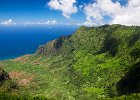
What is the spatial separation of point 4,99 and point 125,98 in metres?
74.0

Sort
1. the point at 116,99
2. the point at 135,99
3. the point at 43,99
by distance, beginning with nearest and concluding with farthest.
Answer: the point at 135,99, the point at 116,99, the point at 43,99

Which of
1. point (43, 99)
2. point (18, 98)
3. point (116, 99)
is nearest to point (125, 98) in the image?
point (116, 99)

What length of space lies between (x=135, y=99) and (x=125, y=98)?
841cm

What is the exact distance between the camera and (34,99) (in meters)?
189

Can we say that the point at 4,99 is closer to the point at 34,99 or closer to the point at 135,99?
the point at 34,99

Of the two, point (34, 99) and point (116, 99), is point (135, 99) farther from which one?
point (34, 99)

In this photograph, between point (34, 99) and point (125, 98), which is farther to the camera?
point (34, 99)

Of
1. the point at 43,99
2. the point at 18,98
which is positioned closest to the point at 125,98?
the point at 43,99

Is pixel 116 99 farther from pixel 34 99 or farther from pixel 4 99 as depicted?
pixel 4 99

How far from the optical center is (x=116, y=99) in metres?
178

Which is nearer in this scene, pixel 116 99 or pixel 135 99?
pixel 135 99

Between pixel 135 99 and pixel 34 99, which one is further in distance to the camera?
pixel 34 99

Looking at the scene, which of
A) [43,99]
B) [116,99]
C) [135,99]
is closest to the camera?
[135,99]

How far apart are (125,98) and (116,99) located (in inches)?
312
